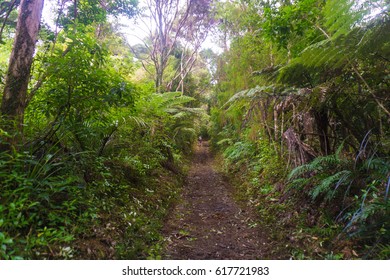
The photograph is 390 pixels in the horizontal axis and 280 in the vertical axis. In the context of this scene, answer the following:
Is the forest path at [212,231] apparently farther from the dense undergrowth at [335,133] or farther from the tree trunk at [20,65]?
the tree trunk at [20,65]

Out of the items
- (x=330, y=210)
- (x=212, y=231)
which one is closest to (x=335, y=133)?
(x=330, y=210)

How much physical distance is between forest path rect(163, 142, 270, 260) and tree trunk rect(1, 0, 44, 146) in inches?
104

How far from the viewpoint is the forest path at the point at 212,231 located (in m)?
3.10

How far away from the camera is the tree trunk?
3.06 meters

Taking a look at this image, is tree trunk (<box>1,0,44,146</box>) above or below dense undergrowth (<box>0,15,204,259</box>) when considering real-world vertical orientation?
above

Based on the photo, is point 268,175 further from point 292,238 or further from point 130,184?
point 130,184

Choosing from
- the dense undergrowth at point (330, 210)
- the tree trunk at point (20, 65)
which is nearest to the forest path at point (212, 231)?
the dense undergrowth at point (330, 210)

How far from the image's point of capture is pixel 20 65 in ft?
10.2

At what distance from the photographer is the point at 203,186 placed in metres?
7.17

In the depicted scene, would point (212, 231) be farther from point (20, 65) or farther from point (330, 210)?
point (20, 65)

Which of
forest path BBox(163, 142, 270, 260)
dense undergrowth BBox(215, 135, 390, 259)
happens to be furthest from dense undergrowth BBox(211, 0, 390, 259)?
forest path BBox(163, 142, 270, 260)

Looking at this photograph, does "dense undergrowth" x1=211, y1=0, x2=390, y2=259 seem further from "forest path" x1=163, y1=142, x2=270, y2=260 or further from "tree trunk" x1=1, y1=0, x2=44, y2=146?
"tree trunk" x1=1, y1=0, x2=44, y2=146

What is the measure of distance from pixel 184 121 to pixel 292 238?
7.75m

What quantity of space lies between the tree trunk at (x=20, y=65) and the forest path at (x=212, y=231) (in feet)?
8.66
